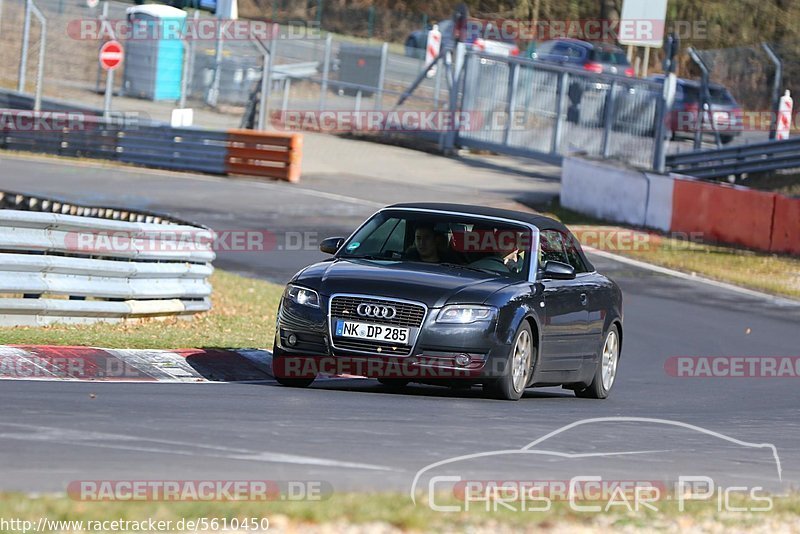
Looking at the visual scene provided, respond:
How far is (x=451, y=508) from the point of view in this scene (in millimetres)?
6035

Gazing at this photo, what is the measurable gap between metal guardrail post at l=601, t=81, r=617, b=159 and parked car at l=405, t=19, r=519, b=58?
947cm

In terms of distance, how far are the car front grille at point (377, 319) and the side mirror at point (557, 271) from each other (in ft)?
4.48

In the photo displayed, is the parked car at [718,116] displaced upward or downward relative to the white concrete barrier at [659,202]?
upward

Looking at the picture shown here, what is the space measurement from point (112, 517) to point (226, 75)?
35.8 m

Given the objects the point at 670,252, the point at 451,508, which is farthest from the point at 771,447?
the point at 670,252

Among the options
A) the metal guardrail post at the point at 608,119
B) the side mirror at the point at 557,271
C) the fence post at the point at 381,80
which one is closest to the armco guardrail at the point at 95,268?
the side mirror at the point at 557,271

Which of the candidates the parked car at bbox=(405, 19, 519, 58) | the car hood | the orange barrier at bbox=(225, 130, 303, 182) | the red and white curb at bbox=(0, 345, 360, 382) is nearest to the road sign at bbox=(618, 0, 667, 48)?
the orange barrier at bbox=(225, 130, 303, 182)

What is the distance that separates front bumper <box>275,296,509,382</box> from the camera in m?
10.0

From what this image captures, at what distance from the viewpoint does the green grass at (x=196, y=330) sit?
38.1ft

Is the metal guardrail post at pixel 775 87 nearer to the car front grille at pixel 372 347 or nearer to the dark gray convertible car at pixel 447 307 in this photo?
the dark gray convertible car at pixel 447 307

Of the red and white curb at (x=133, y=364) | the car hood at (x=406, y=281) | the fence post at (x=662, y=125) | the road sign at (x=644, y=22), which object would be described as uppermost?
the road sign at (x=644, y=22)

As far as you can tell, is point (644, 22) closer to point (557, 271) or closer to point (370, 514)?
point (557, 271)

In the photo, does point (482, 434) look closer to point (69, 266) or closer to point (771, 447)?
point (771, 447)

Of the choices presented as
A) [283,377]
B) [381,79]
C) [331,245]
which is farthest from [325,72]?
[283,377]
